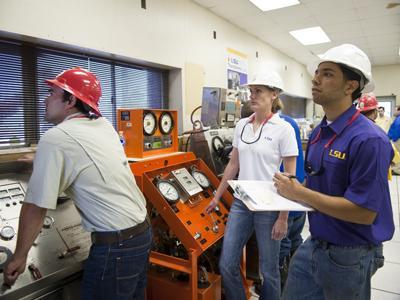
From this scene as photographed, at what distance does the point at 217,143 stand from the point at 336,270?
170cm

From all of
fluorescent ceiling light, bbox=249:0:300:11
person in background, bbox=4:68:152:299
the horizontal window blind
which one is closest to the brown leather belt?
person in background, bbox=4:68:152:299

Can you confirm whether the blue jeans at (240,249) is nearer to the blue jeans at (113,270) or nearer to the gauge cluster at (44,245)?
the blue jeans at (113,270)

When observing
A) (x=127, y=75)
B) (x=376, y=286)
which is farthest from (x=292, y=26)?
(x=376, y=286)

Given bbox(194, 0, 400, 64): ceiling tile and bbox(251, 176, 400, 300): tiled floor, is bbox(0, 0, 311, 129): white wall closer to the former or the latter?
bbox(194, 0, 400, 64): ceiling tile

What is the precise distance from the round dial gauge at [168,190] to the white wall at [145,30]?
1630 mm

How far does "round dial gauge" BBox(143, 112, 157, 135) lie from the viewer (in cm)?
221

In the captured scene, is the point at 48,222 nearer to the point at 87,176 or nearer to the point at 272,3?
the point at 87,176

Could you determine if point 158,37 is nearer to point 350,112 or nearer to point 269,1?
point 269,1

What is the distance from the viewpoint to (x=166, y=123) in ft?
7.92

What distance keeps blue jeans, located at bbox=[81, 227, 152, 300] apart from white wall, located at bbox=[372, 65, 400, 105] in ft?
37.2

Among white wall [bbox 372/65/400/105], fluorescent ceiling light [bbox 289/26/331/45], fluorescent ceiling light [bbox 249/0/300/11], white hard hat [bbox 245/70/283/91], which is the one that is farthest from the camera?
white wall [bbox 372/65/400/105]

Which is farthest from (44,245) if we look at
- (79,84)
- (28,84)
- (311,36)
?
(311,36)

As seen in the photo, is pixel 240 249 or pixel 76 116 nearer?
pixel 76 116

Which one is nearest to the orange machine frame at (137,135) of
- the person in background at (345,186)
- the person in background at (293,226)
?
the person in background at (293,226)
